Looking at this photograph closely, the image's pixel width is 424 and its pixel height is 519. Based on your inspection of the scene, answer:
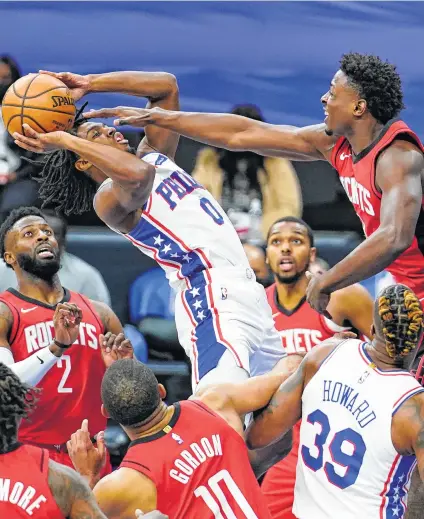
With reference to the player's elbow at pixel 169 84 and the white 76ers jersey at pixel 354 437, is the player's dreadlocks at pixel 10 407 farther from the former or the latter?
the player's elbow at pixel 169 84

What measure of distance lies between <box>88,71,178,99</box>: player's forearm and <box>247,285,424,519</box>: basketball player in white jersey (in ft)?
7.53

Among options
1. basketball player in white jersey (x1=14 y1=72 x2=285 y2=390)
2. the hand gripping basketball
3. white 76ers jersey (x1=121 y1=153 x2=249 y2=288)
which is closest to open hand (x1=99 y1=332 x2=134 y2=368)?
the hand gripping basketball

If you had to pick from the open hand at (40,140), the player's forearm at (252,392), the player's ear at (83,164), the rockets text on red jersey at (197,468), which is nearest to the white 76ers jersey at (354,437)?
the player's forearm at (252,392)

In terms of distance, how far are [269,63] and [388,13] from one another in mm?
896

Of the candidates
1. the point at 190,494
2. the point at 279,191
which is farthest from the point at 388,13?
the point at 190,494

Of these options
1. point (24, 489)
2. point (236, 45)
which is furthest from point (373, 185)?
point (236, 45)

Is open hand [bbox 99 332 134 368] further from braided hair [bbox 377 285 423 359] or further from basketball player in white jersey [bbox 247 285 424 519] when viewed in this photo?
braided hair [bbox 377 285 423 359]

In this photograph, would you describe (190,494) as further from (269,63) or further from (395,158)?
(269,63)

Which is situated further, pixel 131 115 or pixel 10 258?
pixel 10 258

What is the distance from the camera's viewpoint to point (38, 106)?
5719 millimetres

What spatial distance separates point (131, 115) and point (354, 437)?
7.37 ft

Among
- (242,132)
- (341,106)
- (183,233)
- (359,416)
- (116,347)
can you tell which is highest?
(341,106)

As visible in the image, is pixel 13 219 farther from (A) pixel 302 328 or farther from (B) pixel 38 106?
(A) pixel 302 328

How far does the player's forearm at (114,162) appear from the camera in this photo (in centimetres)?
562
